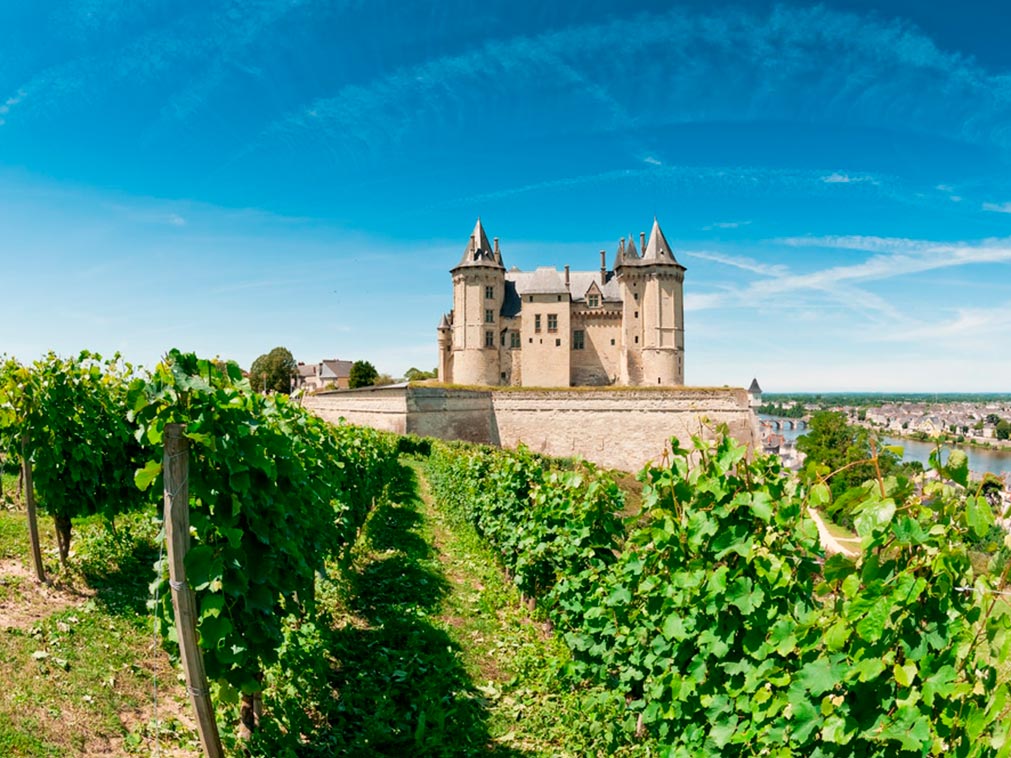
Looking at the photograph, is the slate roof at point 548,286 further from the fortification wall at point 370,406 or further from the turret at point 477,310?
the fortification wall at point 370,406

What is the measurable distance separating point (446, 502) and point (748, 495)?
626 inches

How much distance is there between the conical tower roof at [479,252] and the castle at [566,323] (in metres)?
0.08

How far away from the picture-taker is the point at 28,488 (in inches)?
284

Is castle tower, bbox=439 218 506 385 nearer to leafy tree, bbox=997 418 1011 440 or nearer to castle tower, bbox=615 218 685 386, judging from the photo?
castle tower, bbox=615 218 685 386

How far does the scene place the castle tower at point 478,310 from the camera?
1817 inches

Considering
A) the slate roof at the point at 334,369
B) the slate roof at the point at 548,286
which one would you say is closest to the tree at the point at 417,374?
the slate roof at the point at 334,369

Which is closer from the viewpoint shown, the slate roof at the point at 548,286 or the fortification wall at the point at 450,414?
the fortification wall at the point at 450,414

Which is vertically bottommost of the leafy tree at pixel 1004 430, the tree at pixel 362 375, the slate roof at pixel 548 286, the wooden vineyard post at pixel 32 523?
the leafy tree at pixel 1004 430

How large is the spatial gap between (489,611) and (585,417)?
3362 cm

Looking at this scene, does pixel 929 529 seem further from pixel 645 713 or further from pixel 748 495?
pixel 645 713

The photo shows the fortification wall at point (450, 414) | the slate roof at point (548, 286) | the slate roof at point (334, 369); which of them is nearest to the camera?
the fortification wall at point (450, 414)

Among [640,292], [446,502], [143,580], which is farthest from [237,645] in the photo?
[640,292]

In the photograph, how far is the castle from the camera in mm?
45781

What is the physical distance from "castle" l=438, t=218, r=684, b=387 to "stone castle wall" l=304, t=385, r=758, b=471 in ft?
15.6
